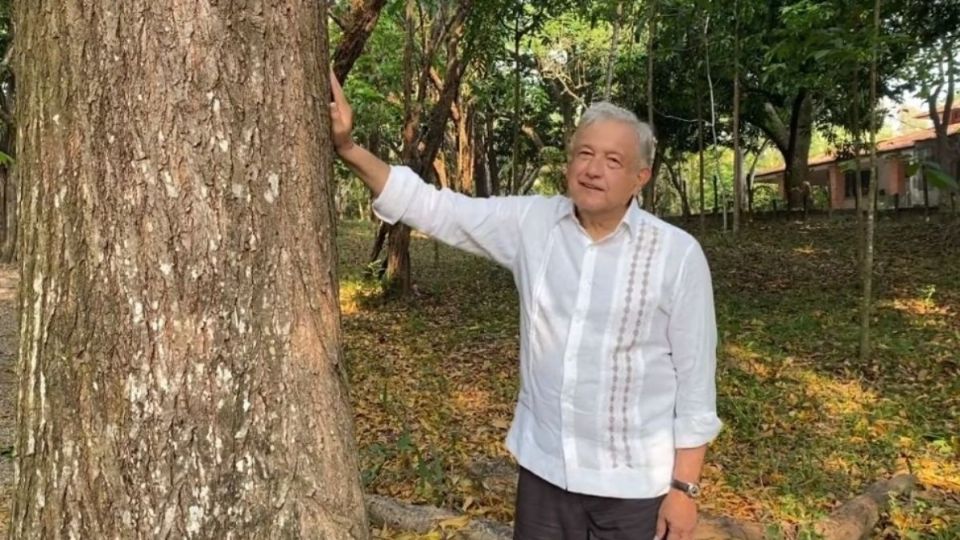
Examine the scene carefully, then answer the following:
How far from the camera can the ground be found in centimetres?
429

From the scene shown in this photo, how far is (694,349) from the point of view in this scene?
6.90 ft

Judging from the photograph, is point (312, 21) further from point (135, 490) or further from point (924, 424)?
point (924, 424)

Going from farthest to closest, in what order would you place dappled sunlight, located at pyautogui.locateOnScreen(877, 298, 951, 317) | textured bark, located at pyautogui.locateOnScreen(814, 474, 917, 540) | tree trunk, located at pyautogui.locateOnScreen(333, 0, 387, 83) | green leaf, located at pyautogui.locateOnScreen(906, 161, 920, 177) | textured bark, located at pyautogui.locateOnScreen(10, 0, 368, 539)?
dappled sunlight, located at pyautogui.locateOnScreen(877, 298, 951, 317), tree trunk, located at pyautogui.locateOnScreen(333, 0, 387, 83), green leaf, located at pyautogui.locateOnScreen(906, 161, 920, 177), textured bark, located at pyautogui.locateOnScreen(814, 474, 917, 540), textured bark, located at pyautogui.locateOnScreen(10, 0, 368, 539)

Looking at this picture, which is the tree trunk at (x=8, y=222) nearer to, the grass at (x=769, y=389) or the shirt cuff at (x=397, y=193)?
the grass at (x=769, y=389)

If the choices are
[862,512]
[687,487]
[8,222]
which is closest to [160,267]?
[687,487]

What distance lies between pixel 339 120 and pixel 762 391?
499 cm

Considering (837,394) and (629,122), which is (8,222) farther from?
(629,122)

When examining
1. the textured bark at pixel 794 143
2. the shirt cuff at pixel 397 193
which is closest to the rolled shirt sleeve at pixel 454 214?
the shirt cuff at pixel 397 193

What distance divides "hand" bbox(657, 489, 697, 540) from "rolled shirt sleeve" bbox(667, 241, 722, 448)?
14 cm

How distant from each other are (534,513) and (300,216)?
1047 mm

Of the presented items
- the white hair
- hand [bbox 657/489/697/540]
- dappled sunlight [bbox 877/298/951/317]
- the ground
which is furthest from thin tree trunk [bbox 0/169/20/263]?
hand [bbox 657/489/697/540]

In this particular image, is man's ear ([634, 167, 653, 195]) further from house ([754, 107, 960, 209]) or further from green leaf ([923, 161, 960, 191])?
house ([754, 107, 960, 209])

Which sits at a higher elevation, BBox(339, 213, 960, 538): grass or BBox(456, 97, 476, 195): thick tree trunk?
BBox(456, 97, 476, 195): thick tree trunk

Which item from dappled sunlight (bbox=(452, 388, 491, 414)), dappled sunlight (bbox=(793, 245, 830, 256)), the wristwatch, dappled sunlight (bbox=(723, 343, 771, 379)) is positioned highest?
dappled sunlight (bbox=(793, 245, 830, 256))
